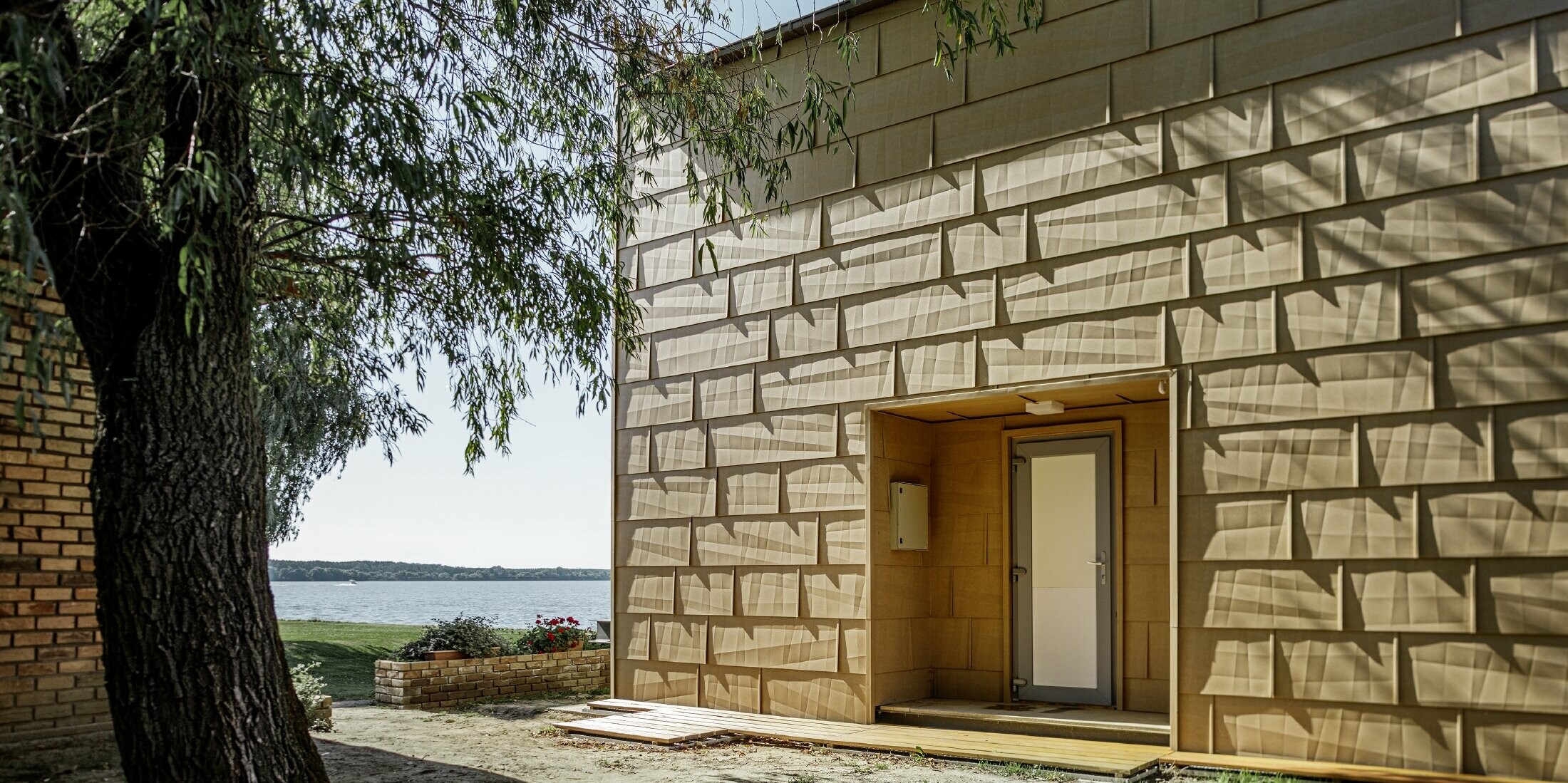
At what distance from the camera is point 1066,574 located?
25.6 ft

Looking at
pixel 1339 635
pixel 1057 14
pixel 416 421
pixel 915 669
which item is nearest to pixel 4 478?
pixel 416 421

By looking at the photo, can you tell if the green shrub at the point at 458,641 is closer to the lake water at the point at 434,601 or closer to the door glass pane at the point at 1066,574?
the door glass pane at the point at 1066,574

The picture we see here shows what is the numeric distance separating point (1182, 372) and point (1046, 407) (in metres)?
1.19

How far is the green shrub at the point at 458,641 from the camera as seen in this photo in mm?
9758

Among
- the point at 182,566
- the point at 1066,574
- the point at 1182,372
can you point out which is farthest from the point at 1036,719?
the point at 182,566

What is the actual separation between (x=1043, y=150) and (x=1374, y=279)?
2.08 metres

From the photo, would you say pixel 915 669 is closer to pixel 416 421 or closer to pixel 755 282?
pixel 755 282

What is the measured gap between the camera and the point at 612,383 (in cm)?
695

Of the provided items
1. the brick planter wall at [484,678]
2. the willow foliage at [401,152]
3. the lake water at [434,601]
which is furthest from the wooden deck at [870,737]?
the lake water at [434,601]

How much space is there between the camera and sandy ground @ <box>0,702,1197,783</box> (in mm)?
5934

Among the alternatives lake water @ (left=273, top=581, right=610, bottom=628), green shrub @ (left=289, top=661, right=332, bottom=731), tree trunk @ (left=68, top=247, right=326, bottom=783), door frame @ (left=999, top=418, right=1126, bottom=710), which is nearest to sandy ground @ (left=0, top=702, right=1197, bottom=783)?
green shrub @ (left=289, top=661, right=332, bottom=731)

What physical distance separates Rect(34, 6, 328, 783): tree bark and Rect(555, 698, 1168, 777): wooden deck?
3.26 m

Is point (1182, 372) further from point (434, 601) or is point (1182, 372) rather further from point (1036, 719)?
point (434, 601)

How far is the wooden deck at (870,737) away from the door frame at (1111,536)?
91 centimetres
